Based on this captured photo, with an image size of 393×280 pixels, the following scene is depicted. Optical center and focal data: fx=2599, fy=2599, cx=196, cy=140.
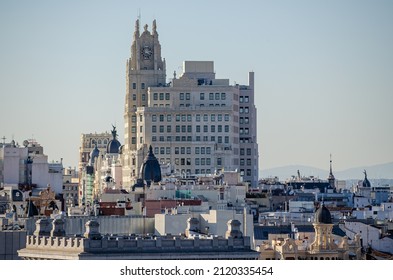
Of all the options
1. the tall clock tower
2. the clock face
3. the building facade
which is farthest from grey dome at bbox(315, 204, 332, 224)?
the clock face

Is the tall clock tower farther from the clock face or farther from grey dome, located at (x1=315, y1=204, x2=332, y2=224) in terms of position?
grey dome, located at (x1=315, y1=204, x2=332, y2=224)

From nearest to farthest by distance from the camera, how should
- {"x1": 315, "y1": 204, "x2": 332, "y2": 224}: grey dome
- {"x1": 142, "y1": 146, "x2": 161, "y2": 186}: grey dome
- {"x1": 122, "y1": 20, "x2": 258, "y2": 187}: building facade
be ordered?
{"x1": 315, "y1": 204, "x2": 332, "y2": 224}: grey dome
{"x1": 142, "y1": 146, "x2": 161, "y2": 186}: grey dome
{"x1": 122, "y1": 20, "x2": 258, "y2": 187}: building facade

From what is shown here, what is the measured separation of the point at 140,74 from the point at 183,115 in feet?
17.2

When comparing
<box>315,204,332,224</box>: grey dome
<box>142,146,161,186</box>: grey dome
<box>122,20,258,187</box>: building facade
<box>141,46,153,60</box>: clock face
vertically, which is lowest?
<box>315,204,332,224</box>: grey dome

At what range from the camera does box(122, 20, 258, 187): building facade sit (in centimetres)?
19175

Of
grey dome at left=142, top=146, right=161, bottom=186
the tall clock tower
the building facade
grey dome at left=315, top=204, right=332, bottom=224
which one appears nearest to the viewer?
grey dome at left=315, top=204, right=332, bottom=224

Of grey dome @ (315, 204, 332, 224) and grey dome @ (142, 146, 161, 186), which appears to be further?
grey dome @ (142, 146, 161, 186)

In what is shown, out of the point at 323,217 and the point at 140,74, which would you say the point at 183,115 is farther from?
the point at 323,217

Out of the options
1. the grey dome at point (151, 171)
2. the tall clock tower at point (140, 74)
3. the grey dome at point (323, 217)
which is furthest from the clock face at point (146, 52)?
the grey dome at point (323, 217)

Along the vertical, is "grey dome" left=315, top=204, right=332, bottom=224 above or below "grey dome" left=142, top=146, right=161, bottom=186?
below

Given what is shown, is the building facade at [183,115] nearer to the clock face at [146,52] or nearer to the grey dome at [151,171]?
the clock face at [146,52]
